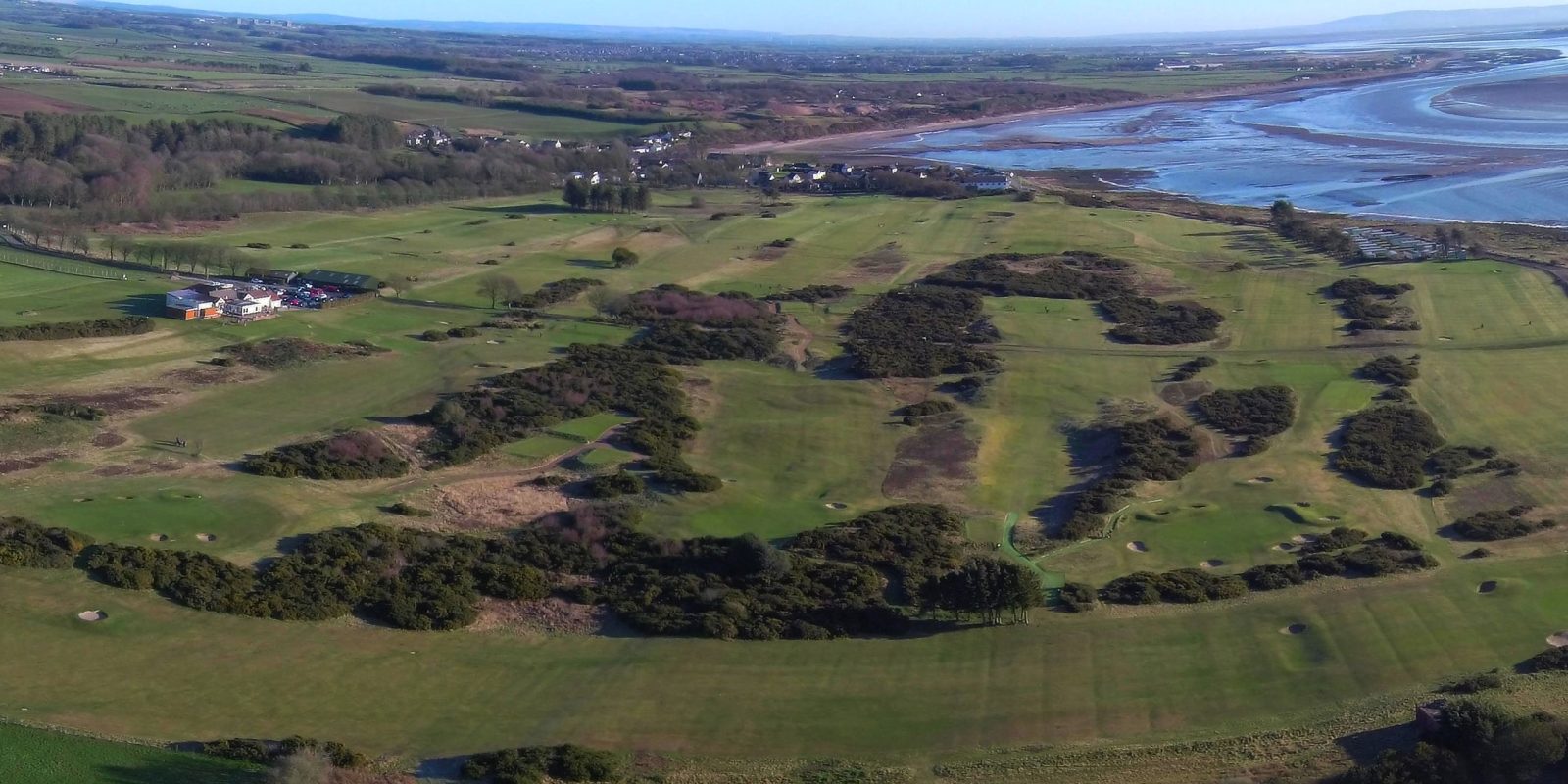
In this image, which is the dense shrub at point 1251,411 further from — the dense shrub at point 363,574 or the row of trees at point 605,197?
the row of trees at point 605,197

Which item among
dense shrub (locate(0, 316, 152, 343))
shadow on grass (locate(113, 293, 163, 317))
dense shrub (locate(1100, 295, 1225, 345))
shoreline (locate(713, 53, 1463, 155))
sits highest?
shoreline (locate(713, 53, 1463, 155))

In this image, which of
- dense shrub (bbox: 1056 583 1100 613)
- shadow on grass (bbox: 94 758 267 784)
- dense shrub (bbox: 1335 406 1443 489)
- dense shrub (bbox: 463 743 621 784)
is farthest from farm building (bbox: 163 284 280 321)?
dense shrub (bbox: 1335 406 1443 489)

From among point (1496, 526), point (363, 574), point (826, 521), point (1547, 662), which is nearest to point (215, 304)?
point (363, 574)

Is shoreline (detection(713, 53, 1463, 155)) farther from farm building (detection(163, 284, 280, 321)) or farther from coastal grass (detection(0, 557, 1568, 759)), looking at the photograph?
coastal grass (detection(0, 557, 1568, 759))

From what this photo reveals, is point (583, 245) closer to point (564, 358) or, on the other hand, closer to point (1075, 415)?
point (564, 358)

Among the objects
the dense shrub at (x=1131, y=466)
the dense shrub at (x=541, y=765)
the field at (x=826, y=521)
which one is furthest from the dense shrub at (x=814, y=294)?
the dense shrub at (x=541, y=765)

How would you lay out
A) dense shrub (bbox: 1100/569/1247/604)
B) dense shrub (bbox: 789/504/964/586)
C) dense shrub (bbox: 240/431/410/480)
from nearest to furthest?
dense shrub (bbox: 1100/569/1247/604) < dense shrub (bbox: 789/504/964/586) < dense shrub (bbox: 240/431/410/480)
